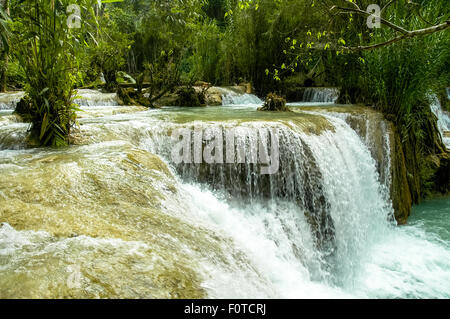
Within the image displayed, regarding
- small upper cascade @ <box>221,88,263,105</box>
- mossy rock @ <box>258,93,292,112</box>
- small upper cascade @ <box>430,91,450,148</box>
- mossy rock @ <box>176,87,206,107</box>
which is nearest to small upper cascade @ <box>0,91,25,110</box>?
mossy rock @ <box>176,87,206,107</box>

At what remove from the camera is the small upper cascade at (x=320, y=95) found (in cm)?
981

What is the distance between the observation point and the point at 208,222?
263 cm

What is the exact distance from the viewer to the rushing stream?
4.63 ft

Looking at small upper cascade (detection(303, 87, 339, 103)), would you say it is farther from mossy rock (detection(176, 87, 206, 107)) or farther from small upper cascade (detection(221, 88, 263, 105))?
mossy rock (detection(176, 87, 206, 107))

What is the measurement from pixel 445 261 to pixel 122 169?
4.40 metres

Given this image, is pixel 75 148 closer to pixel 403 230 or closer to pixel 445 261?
pixel 445 261

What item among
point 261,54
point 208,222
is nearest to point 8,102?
point 208,222

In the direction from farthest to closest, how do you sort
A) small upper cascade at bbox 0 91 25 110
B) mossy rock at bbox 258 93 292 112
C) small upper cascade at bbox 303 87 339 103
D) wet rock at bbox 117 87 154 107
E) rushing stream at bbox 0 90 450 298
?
small upper cascade at bbox 303 87 339 103 < wet rock at bbox 117 87 154 107 < small upper cascade at bbox 0 91 25 110 < mossy rock at bbox 258 93 292 112 < rushing stream at bbox 0 90 450 298

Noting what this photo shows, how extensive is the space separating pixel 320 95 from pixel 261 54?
2.89 m

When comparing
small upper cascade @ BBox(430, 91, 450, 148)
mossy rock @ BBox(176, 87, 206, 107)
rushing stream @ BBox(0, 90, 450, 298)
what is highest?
mossy rock @ BBox(176, 87, 206, 107)

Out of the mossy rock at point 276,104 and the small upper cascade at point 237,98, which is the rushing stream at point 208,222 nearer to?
the mossy rock at point 276,104

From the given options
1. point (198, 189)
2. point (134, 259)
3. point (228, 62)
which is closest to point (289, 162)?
point (198, 189)

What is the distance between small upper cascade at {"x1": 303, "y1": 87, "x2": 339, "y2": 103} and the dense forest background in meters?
0.73

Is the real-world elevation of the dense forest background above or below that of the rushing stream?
above
